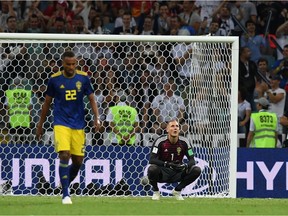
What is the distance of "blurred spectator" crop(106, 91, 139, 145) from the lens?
17.3 m

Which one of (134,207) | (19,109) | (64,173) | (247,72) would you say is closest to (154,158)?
(19,109)

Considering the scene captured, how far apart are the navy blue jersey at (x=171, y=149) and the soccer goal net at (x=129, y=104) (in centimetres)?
70

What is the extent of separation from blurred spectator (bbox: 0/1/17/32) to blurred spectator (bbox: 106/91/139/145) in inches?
186

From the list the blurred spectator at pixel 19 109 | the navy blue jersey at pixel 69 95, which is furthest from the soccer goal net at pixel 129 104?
the navy blue jersey at pixel 69 95

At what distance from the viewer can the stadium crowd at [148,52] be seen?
1706 centimetres

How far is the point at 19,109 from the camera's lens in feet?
55.5

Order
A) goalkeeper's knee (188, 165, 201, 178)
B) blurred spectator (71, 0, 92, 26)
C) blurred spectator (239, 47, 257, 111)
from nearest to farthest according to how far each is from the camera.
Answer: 1. goalkeeper's knee (188, 165, 201, 178)
2. blurred spectator (239, 47, 257, 111)
3. blurred spectator (71, 0, 92, 26)

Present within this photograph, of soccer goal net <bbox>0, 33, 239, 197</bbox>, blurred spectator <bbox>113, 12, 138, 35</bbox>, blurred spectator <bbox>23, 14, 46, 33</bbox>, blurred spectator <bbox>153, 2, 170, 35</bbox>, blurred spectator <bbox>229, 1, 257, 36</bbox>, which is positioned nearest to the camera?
soccer goal net <bbox>0, 33, 239, 197</bbox>

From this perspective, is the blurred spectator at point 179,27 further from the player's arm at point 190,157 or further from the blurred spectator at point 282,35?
the player's arm at point 190,157

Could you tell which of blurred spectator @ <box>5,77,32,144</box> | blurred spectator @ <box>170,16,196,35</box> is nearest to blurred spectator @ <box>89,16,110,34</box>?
blurred spectator @ <box>170,16,196,35</box>

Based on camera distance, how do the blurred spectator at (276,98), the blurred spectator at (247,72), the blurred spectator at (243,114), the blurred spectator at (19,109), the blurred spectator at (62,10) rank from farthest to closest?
the blurred spectator at (62,10), the blurred spectator at (247,72), the blurred spectator at (276,98), the blurred spectator at (243,114), the blurred spectator at (19,109)

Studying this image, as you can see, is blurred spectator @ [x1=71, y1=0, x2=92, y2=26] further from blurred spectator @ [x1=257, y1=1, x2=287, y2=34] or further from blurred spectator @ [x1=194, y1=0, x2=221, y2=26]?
blurred spectator @ [x1=257, y1=1, x2=287, y2=34]

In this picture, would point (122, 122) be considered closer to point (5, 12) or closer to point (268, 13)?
point (5, 12)

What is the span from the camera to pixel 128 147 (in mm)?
16969
